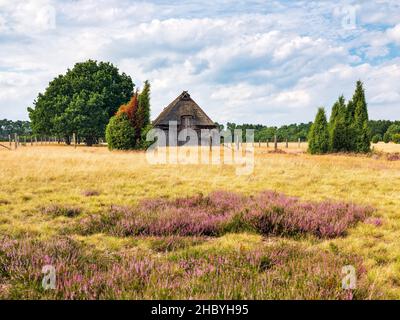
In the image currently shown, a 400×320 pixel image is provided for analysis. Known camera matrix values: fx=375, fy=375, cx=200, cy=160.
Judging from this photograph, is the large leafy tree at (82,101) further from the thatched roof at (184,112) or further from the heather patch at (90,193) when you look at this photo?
the heather patch at (90,193)

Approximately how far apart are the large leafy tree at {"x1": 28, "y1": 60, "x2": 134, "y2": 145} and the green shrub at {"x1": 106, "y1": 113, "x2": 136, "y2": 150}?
49.3 ft

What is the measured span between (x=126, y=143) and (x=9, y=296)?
1067 inches

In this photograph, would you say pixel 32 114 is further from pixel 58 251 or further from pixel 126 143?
pixel 58 251

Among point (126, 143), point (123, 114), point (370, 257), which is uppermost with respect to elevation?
point (123, 114)

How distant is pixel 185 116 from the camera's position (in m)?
43.3

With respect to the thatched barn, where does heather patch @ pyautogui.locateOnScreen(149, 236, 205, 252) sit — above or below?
below

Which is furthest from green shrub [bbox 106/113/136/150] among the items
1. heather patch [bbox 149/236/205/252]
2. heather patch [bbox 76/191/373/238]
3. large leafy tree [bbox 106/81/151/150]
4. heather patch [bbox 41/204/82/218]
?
heather patch [bbox 149/236/205/252]

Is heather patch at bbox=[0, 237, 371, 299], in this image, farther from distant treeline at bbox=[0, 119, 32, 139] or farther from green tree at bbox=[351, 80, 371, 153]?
distant treeline at bbox=[0, 119, 32, 139]

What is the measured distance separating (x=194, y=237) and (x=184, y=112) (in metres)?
37.5

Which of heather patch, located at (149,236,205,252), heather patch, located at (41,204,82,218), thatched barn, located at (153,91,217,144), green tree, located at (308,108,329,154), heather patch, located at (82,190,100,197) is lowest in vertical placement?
heather patch, located at (149,236,205,252)

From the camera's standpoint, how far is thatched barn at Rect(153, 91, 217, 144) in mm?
42844

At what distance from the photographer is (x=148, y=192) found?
457 inches

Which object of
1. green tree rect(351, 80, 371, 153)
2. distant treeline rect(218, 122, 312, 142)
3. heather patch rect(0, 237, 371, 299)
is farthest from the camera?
distant treeline rect(218, 122, 312, 142)

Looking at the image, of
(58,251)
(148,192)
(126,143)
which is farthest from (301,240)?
(126,143)
